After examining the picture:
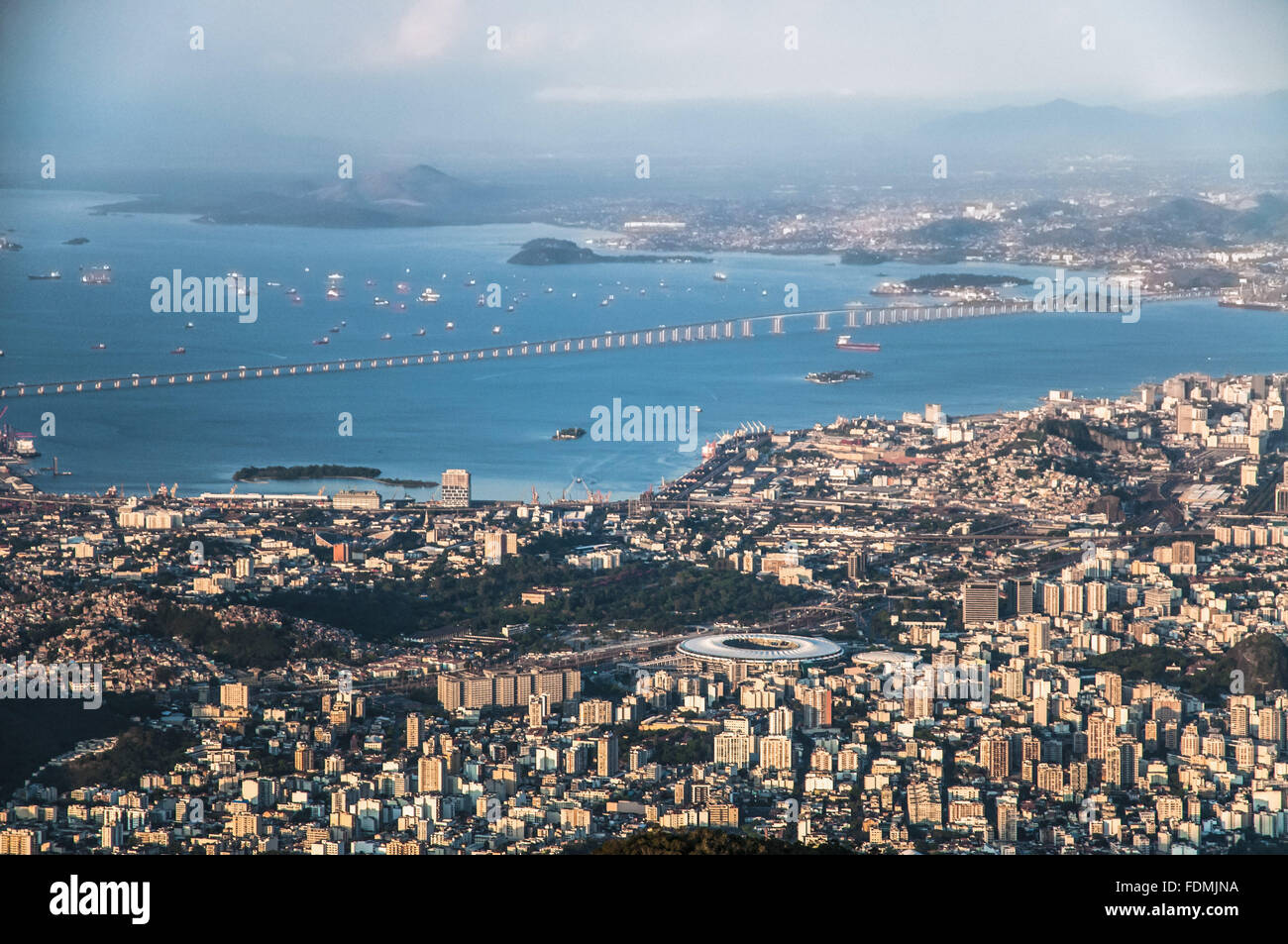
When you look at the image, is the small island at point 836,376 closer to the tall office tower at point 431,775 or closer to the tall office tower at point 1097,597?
the tall office tower at point 1097,597

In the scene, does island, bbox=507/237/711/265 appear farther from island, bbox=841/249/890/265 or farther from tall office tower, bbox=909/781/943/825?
tall office tower, bbox=909/781/943/825

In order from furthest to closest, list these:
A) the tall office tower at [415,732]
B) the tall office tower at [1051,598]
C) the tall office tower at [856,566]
Result: the tall office tower at [856,566] → the tall office tower at [1051,598] → the tall office tower at [415,732]

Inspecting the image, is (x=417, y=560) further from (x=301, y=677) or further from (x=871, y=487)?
(x=871, y=487)

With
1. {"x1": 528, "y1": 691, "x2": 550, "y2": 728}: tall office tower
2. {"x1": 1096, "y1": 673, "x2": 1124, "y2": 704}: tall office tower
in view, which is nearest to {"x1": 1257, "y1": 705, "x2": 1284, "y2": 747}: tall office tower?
{"x1": 1096, "y1": 673, "x2": 1124, "y2": 704}: tall office tower

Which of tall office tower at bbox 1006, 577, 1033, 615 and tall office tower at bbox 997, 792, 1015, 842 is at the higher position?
tall office tower at bbox 1006, 577, 1033, 615

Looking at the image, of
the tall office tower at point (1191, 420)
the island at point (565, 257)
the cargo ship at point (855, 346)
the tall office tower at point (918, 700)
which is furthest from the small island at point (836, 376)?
the tall office tower at point (918, 700)

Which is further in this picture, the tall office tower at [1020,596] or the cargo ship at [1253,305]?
A: the cargo ship at [1253,305]

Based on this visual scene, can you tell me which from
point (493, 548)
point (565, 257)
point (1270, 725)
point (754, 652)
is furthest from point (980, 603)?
point (565, 257)
